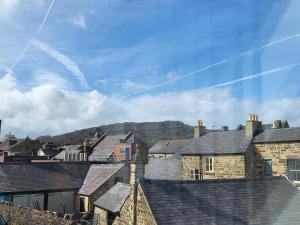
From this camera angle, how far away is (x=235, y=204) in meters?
12.7

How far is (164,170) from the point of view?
3044 cm

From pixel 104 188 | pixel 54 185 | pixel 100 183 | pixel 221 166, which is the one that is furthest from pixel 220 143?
pixel 54 185

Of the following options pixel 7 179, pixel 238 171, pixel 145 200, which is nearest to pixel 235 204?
pixel 145 200

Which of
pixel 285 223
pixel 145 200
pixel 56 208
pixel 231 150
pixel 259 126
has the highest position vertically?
pixel 259 126

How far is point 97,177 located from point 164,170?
561cm

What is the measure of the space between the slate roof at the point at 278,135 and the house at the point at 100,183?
10.6 meters

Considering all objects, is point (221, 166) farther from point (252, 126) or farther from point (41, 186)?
point (41, 186)

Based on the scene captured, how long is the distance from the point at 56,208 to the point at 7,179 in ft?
14.4

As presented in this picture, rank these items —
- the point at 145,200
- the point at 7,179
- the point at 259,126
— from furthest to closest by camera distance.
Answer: the point at 259,126 < the point at 7,179 < the point at 145,200

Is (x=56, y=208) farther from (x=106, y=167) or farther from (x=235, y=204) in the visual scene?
(x=235, y=204)

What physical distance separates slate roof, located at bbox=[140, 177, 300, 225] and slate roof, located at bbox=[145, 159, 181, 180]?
1542 cm

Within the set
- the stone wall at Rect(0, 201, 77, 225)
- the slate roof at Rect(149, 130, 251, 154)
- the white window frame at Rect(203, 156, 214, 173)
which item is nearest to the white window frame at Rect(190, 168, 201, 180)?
the white window frame at Rect(203, 156, 214, 173)

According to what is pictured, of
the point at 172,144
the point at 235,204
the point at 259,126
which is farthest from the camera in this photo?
the point at 172,144

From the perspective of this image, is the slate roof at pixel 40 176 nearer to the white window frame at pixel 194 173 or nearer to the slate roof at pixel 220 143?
the white window frame at pixel 194 173
